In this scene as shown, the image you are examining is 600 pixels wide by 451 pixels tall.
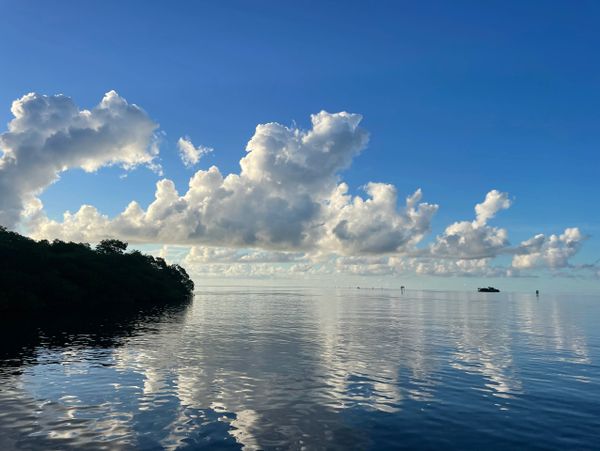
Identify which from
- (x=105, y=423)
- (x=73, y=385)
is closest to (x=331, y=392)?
(x=105, y=423)

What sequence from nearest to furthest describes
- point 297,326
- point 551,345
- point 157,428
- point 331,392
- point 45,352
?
point 157,428 < point 331,392 < point 45,352 < point 551,345 < point 297,326

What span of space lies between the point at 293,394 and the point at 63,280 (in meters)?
115

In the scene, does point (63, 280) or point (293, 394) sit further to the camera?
point (63, 280)

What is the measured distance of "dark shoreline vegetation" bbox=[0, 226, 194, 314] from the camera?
356ft

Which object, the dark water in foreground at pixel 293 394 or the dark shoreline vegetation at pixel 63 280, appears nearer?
the dark water in foreground at pixel 293 394

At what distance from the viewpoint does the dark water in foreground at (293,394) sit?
2758 centimetres

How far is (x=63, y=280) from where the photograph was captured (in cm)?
13088

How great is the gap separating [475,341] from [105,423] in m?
63.3

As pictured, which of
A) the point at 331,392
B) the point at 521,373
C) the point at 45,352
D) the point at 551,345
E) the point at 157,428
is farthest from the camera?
the point at 551,345

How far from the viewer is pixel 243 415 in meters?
31.8

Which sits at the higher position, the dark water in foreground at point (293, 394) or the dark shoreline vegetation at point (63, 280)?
the dark shoreline vegetation at point (63, 280)

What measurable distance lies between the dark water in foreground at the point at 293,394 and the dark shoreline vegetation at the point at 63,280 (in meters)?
41.4

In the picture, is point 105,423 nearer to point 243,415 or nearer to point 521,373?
point 243,415

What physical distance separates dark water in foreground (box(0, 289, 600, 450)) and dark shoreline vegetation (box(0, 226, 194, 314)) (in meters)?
41.4
